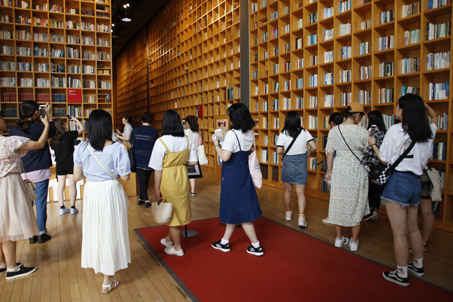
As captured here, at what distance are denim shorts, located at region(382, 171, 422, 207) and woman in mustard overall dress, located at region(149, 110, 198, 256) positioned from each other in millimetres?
1817

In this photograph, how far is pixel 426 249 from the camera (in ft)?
11.2

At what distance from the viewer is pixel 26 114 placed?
Answer: 333cm

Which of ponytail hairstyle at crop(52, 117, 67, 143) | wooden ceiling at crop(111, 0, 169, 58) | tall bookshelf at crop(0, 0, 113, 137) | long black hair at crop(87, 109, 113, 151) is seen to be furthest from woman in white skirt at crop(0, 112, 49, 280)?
wooden ceiling at crop(111, 0, 169, 58)

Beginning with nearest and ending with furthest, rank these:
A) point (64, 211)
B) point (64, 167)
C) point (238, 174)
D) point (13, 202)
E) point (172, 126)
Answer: point (13, 202), point (172, 126), point (238, 174), point (64, 167), point (64, 211)

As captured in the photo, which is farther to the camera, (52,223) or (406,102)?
(52,223)

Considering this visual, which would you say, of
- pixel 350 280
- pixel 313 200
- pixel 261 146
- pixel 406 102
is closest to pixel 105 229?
pixel 350 280

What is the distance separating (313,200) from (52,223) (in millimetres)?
4184

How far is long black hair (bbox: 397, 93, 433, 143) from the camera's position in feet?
8.08

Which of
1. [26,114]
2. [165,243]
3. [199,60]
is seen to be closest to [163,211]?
[165,243]

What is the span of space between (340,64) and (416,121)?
11.3 ft

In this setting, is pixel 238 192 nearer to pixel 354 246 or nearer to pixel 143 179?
pixel 354 246

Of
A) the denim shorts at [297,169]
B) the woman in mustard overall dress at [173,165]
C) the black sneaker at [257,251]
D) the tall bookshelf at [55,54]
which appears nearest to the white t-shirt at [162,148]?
the woman in mustard overall dress at [173,165]

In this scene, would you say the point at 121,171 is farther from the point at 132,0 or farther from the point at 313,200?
the point at 132,0

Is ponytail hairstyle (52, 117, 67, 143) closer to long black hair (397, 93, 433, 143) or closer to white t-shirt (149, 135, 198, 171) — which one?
white t-shirt (149, 135, 198, 171)
